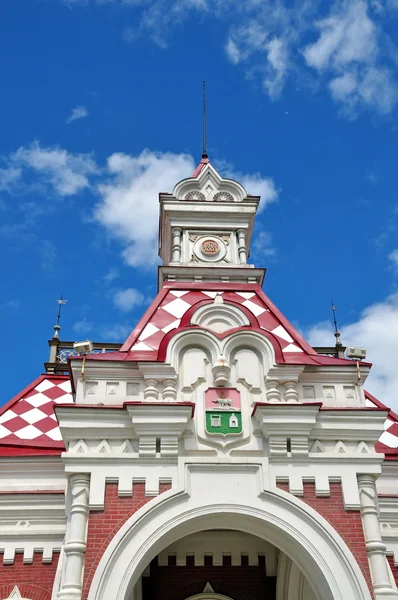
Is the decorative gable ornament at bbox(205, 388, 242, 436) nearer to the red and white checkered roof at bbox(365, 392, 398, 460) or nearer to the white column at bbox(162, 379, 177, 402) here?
the white column at bbox(162, 379, 177, 402)

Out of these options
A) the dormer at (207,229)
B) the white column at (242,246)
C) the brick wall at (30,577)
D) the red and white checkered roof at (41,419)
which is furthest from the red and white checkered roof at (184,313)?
the brick wall at (30,577)

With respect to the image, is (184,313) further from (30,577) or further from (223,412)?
(30,577)

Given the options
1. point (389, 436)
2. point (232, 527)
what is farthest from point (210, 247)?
point (232, 527)

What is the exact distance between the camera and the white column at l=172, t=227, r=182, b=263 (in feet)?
58.9

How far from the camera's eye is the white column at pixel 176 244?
1794cm

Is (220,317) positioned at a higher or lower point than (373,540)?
higher

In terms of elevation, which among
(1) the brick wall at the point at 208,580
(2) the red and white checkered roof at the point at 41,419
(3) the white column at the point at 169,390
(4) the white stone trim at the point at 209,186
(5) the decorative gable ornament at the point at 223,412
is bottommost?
(1) the brick wall at the point at 208,580

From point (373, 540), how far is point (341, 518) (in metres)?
0.57

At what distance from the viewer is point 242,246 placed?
60.0 feet

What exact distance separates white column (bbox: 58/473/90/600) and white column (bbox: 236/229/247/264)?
8830mm

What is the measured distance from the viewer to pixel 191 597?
13.0 metres

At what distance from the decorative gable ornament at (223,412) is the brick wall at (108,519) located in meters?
1.31

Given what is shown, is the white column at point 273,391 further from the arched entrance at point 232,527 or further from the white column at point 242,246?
the white column at point 242,246

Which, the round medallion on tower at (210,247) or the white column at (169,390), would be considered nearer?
the white column at (169,390)
